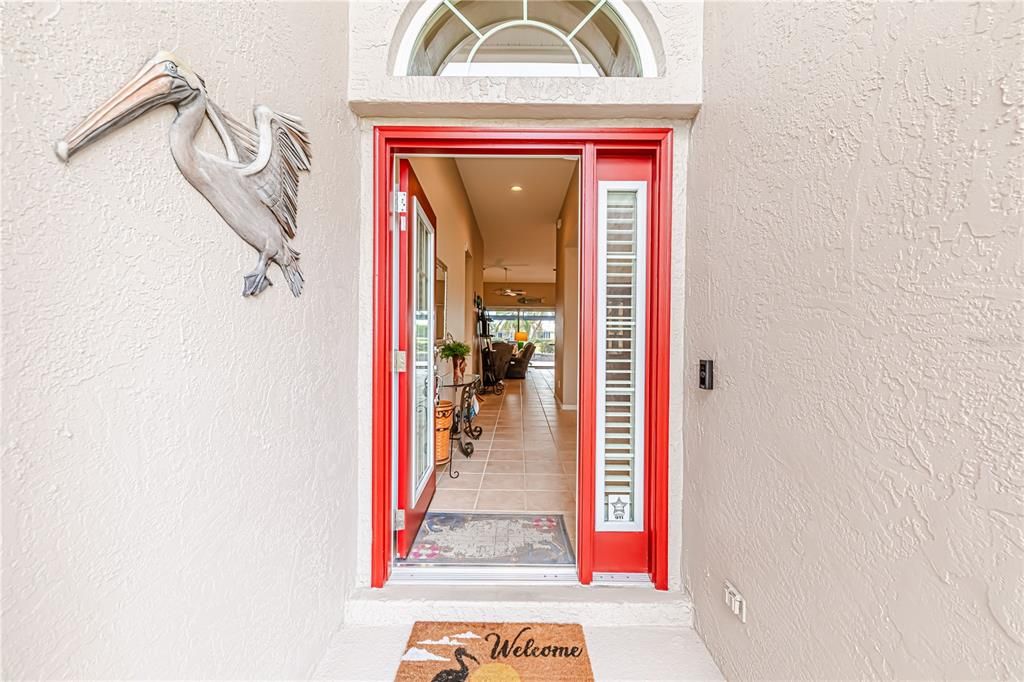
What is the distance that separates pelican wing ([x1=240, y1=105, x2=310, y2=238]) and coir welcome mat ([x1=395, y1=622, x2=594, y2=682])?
1.56m

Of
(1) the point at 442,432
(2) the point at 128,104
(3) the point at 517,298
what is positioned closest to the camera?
(2) the point at 128,104

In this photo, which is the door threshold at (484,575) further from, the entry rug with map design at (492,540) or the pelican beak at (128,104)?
the pelican beak at (128,104)

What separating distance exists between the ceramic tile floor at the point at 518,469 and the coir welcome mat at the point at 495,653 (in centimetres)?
57

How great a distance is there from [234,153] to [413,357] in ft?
4.14

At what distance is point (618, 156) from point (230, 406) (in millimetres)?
1735

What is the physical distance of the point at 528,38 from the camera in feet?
5.75

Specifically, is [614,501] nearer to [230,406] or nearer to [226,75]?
[230,406]

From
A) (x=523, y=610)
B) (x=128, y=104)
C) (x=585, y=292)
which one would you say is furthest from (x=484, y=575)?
(x=128, y=104)

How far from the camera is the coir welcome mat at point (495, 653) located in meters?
1.36

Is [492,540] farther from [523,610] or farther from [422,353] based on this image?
[422,353]

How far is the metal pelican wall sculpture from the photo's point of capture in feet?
2.23

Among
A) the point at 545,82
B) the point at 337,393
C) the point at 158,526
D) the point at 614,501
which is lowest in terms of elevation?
the point at 614,501

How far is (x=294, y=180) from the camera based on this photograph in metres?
1.20

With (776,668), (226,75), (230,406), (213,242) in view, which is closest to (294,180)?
(226,75)
